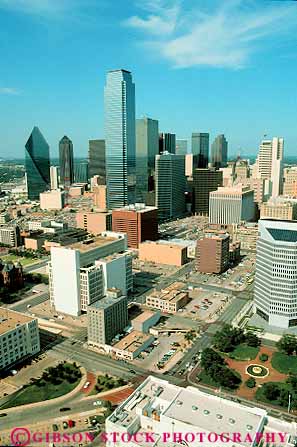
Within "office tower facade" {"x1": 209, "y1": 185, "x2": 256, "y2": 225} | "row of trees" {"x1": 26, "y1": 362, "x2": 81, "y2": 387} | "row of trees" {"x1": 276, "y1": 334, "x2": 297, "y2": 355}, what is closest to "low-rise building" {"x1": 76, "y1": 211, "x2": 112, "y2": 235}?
"office tower facade" {"x1": 209, "y1": 185, "x2": 256, "y2": 225}

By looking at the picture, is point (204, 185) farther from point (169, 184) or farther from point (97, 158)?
point (97, 158)

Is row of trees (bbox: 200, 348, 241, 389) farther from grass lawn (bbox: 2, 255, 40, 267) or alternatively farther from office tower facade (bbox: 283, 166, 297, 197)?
office tower facade (bbox: 283, 166, 297, 197)

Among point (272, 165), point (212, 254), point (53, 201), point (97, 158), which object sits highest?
point (97, 158)

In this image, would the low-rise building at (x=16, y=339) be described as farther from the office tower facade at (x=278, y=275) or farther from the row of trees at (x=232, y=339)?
the office tower facade at (x=278, y=275)

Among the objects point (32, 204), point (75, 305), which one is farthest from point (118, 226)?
point (32, 204)

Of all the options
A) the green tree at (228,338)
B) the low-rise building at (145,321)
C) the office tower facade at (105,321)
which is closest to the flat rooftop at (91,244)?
the office tower facade at (105,321)

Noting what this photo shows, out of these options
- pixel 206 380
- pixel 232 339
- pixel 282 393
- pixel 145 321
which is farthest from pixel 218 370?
pixel 145 321

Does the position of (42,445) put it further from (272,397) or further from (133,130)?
(133,130)
